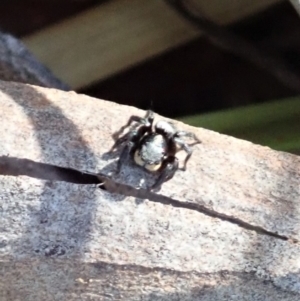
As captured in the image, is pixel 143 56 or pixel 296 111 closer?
pixel 296 111

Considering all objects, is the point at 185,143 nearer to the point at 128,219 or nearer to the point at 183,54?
the point at 128,219

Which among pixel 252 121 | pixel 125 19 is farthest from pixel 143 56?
pixel 252 121

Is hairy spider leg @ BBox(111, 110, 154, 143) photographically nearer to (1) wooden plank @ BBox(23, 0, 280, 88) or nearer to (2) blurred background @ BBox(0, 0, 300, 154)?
(2) blurred background @ BBox(0, 0, 300, 154)

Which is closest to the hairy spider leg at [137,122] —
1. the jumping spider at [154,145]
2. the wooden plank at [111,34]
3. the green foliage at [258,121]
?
the jumping spider at [154,145]

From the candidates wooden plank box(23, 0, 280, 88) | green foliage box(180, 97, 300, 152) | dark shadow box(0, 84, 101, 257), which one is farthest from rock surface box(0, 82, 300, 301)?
wooden plank box(23, 0, 280, 88)

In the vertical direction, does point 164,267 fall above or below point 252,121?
below

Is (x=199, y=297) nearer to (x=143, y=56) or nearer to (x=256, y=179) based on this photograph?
(x=256, y=179)

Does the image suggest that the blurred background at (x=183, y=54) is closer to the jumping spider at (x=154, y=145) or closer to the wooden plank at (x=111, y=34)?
the wooden plank at (x=111, y=34)
